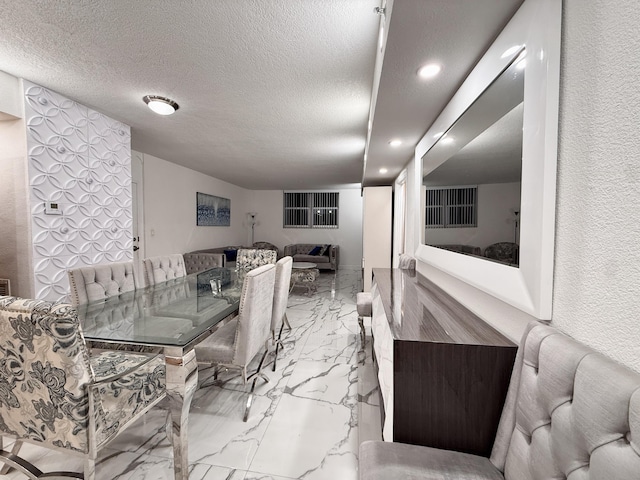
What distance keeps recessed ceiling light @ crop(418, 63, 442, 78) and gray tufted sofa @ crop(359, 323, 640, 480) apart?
1302 millimetres

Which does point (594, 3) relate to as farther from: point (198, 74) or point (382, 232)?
point (382, 232)

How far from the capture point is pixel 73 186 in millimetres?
2725

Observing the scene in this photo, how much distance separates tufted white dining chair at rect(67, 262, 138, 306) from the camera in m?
1.89

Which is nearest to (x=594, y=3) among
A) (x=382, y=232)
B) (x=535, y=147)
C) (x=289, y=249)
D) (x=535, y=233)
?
(x=535, y=147)

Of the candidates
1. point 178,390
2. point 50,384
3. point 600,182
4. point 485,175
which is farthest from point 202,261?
point 600,182

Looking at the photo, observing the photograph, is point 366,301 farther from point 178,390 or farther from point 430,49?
point 430,49

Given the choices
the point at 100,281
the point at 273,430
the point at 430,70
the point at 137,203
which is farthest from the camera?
the point at 137,203

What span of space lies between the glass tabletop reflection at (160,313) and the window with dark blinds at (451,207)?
1550 mm

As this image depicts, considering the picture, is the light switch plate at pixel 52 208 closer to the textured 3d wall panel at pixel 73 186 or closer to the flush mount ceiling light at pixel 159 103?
the textured 3d wall panel at pixel 73 186

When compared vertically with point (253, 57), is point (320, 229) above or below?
below

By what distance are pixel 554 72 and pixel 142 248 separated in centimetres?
520

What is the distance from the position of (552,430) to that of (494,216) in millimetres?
796

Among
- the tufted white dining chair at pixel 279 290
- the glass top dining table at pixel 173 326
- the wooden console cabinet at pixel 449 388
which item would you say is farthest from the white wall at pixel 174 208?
the wooden console cabinet at pixel 449 388

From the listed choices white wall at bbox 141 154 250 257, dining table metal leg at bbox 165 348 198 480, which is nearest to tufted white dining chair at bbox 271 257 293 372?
dining table metal leg at bbox 165 348 198 480
